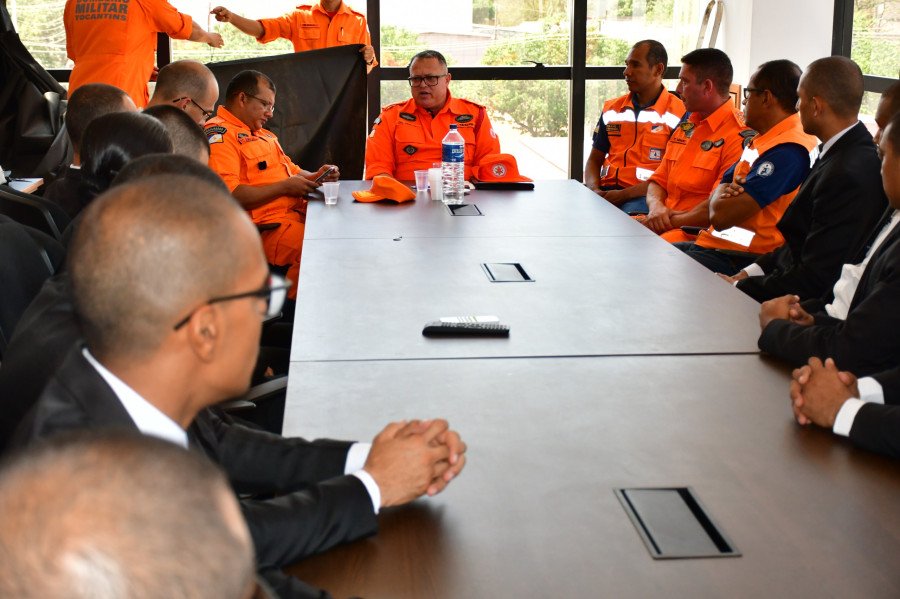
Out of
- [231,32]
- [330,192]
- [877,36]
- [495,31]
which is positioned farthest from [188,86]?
[877,36]

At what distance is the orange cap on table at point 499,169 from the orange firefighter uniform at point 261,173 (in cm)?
97

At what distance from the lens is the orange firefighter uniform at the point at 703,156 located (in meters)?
4.59

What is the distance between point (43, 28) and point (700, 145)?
16.0ft

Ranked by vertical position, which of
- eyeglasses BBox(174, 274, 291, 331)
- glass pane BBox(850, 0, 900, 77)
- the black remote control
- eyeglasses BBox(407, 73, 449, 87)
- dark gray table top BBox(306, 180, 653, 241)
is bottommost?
dark gray table top BBox(306, 180, 653, 241)

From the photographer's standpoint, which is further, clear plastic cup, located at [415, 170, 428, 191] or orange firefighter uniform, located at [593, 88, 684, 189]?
orange firefighter uniform, located at [593, 88, 684, 189]

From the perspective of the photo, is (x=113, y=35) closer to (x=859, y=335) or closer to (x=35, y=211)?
(x=35, y=211)

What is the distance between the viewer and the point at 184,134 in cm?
300

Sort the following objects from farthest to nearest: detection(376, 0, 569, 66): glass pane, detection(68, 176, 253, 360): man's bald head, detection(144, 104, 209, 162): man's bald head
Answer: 1. detection(376, 0, 569, 66): glass pane
2. detection(144, 104, 209, 162): man's bald head
3. detection(68, 176, 253, 360): man's bald head

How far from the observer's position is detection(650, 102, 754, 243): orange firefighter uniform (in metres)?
4.59

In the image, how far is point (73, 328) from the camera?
171 cm

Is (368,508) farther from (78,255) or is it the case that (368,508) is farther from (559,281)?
(559,281)

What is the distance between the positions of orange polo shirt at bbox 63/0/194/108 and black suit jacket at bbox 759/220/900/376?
15.4 ft

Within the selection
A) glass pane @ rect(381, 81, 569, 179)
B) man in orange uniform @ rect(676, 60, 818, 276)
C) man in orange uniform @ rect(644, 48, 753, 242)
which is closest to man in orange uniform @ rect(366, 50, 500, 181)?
man in orange uniform @ rect(644, 48, 753, 242)

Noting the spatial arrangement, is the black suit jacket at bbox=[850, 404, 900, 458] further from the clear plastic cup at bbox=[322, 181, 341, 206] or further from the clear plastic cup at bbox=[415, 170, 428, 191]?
the clear plastic cup at bbox=[415, 170, 428, 191]
